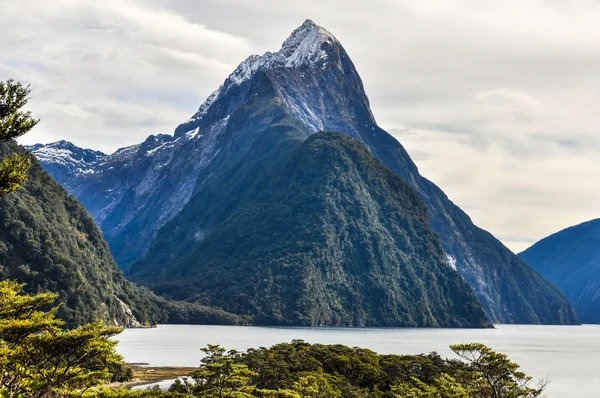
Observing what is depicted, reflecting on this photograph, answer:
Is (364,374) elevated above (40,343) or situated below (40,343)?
below

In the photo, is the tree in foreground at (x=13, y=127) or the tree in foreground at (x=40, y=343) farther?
the tree in foreground at (x=40, y=343)

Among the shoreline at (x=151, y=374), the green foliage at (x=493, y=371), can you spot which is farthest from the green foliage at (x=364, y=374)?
the shoreline at (x=151, y=374)

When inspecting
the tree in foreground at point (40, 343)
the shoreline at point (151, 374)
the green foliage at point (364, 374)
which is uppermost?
the tree in foreground at point (40, 343)

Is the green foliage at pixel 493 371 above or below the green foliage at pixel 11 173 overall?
below

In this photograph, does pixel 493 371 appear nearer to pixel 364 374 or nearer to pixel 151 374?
pixel 364 374

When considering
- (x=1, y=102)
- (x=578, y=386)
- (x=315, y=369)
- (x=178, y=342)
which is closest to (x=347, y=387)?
(x=315, y=369)

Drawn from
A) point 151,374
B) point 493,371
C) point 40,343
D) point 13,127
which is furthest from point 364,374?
point 13,127

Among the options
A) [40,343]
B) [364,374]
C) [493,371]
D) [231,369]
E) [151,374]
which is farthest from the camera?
[151,374]

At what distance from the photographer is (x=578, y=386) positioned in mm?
114125

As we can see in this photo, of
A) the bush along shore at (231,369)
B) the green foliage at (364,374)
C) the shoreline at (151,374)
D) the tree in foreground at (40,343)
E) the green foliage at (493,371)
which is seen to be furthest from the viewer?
the shoreline at (151,374)

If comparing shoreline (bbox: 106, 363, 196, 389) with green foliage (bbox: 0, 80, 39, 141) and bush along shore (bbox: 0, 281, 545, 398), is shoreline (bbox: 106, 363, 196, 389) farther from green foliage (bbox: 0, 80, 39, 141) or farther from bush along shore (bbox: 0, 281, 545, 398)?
green foliage (bbox: 0, 80, 39, 141)

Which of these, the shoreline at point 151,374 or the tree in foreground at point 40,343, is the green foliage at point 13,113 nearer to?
the tree in foreground at point 40,343

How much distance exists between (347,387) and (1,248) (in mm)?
146673

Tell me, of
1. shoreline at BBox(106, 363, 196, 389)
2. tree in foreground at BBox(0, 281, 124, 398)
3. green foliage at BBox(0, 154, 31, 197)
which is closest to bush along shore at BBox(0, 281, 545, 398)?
tree in foreground at BBox(0, 281, 124, 398)
